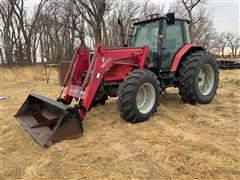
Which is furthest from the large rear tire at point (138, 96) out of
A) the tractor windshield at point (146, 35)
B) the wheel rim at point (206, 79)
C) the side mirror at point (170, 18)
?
the wheel rim at point (206, 79)

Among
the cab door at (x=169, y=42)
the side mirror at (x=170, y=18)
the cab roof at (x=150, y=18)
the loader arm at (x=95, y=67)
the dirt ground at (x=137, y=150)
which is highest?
the cab roof at (x=150, y=18)

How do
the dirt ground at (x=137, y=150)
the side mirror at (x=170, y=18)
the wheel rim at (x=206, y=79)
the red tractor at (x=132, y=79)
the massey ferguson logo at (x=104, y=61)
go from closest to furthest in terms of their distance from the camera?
the dirt ground at (x=137, y=150) → the red tractor at (x=132, y=79) → the massey ferguson logo at (x=104, y=61) → the side mirror at (x=170, y=18) → the wheel rim at (x=206, y=79)

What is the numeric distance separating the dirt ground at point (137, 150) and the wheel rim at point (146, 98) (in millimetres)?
230

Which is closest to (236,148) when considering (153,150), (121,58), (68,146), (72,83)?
(153,150)

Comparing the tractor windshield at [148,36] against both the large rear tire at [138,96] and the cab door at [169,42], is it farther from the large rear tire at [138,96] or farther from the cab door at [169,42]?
the large rear tire at [138,96]

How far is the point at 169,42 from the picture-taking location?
639cm

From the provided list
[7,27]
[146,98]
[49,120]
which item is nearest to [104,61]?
[146,98]

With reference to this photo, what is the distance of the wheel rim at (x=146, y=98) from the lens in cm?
536

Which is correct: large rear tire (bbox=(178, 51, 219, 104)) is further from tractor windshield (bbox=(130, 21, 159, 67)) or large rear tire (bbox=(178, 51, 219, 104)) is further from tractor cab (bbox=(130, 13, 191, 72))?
tractor windshield (bbox=(130, 21, 159, 67))

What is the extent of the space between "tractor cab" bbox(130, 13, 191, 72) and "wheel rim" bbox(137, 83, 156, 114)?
971 mm

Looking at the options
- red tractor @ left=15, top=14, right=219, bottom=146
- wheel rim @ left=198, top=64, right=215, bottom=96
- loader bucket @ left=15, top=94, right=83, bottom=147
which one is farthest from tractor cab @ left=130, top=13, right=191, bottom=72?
loader bucket @ left=15, top=94, right=83, bottom=147

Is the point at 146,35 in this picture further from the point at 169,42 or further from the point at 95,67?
the point at 95,67

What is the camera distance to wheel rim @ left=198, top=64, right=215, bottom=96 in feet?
22.5

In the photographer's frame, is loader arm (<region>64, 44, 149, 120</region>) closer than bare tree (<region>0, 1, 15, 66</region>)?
Yes
